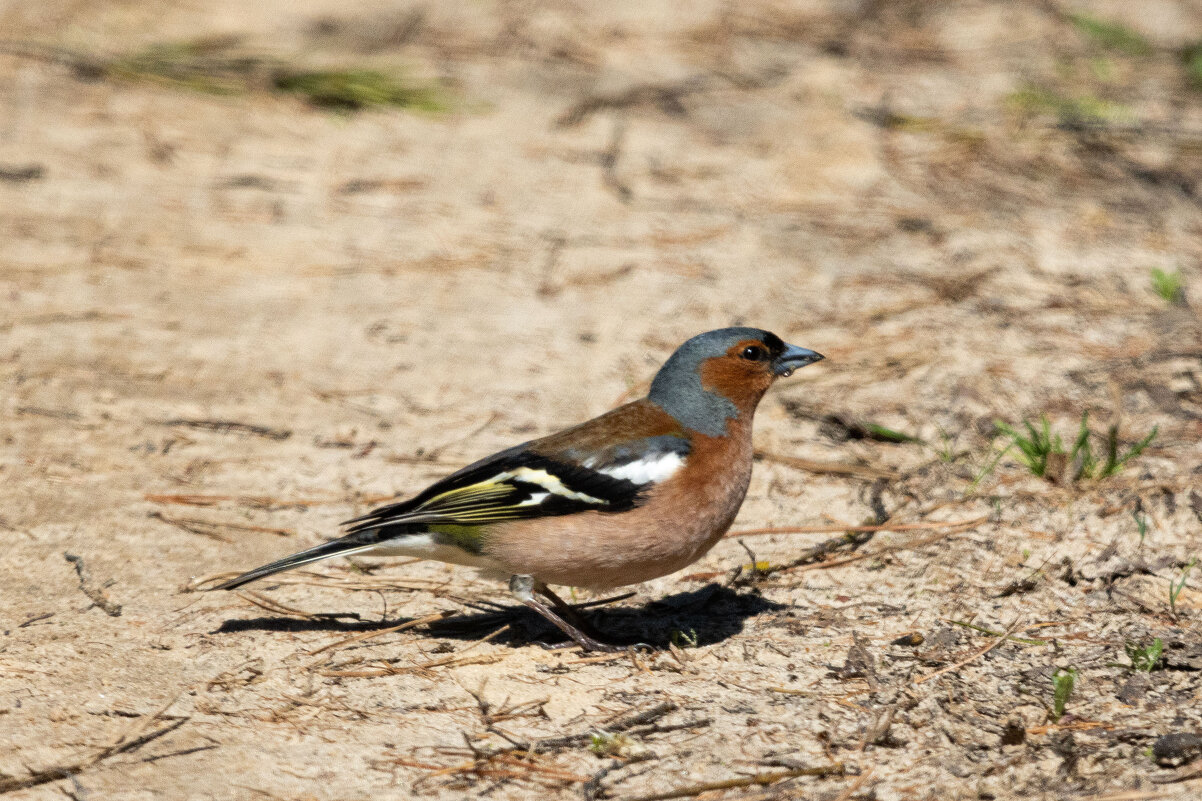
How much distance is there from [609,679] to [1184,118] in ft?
23.3

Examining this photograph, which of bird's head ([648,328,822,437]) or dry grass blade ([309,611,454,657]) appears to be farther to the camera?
bird's head ([648,328,822,437])

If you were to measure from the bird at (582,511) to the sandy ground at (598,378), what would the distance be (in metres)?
0.29

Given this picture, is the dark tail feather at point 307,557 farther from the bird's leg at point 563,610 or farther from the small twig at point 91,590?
the bird's leg at point 563,610

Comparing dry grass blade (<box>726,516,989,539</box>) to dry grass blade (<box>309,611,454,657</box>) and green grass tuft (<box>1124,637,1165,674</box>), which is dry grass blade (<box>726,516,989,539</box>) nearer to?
green grass tuft (<box>1124,637,1165,674</box>)

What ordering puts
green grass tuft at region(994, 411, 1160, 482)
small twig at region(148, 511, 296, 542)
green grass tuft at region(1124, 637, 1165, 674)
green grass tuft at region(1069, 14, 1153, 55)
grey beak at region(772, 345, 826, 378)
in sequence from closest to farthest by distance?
green grass tuft at region(1124, 637, 1165, 674) → grey beak at region(772, 345, 826, 378) → small twig at region(148, 511, 296, 542) → green grass tuft at region(994, 411, 1160, 482) → green grass tuft at region(1069, 14, 1153, 55)

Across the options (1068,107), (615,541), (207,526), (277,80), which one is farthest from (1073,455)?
(277,80)

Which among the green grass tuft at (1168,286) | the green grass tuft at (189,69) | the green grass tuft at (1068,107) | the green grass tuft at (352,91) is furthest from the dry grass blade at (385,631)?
the green grass tuft at (1068,107)

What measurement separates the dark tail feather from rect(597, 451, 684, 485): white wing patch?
2.81ft

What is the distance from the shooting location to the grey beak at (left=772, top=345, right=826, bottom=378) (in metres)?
4.54

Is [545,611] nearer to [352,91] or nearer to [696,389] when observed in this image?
[696,389]

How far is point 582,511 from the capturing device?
404 centimetres

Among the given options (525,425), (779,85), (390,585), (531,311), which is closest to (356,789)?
(390,585)

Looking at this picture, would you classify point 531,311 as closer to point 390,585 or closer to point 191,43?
point 390,585

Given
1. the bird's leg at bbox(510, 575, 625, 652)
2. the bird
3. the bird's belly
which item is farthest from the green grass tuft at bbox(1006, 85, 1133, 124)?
the bird's leg at bbox(510, 575, 625, 652)
